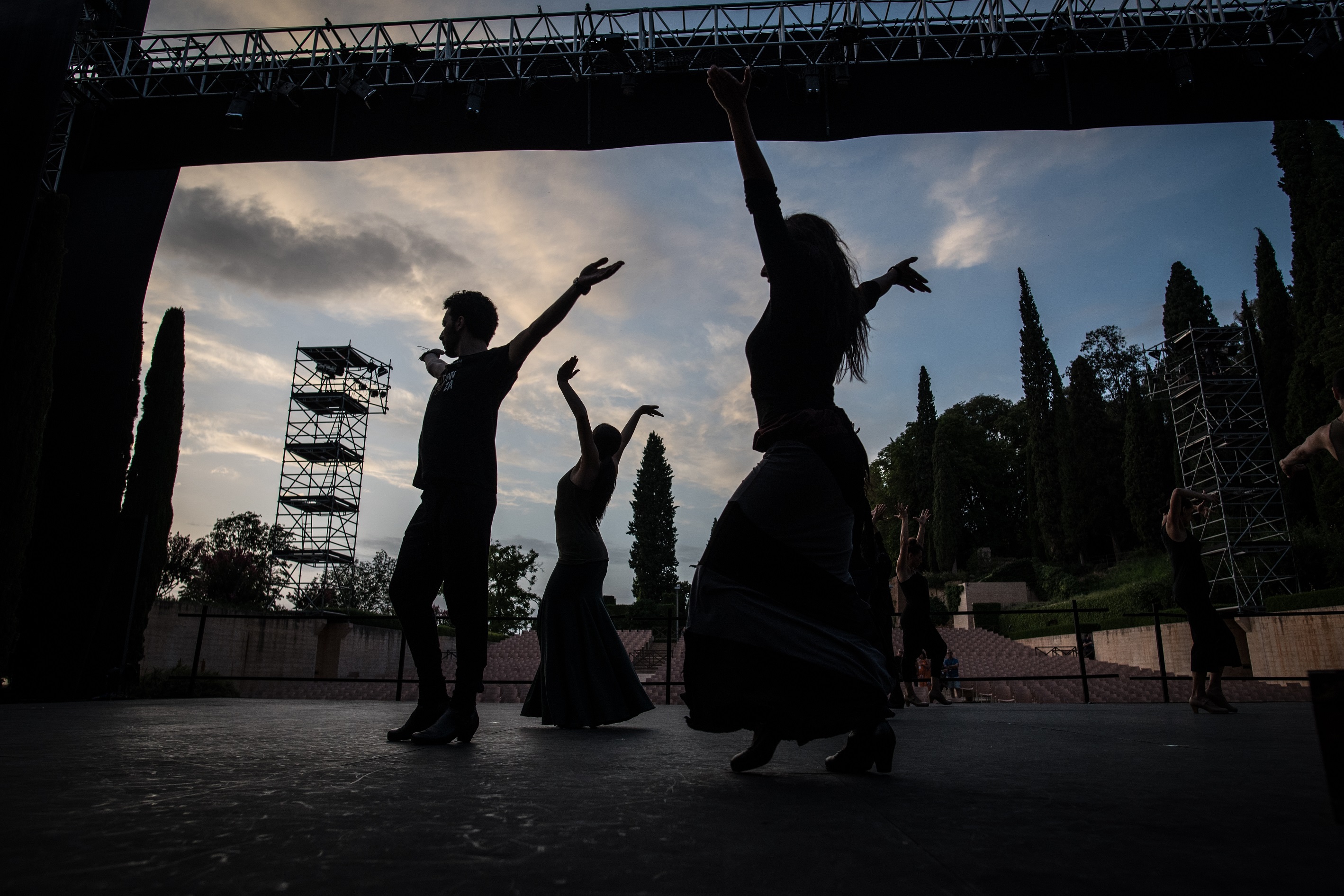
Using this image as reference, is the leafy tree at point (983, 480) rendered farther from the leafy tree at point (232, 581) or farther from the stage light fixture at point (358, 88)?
the stage light fixture at point (358, 88)

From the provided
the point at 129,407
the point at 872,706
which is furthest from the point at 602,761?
the point at 129,407

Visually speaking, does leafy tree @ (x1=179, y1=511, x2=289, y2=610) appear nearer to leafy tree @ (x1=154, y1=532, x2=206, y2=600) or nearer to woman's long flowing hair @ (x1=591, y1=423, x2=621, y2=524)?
leafy tree @ (x1=154, y1=532, x2=206, y2=600)

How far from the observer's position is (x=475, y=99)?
902 centimetres

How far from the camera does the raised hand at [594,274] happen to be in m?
3.13

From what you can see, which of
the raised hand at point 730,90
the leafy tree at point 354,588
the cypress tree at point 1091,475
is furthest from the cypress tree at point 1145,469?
the raised hand at point 730,90

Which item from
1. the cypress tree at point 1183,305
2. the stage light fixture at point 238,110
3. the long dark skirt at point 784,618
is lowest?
the long dark skirt at point 784,618

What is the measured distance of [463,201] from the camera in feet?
36.0

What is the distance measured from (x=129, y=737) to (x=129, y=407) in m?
7.49

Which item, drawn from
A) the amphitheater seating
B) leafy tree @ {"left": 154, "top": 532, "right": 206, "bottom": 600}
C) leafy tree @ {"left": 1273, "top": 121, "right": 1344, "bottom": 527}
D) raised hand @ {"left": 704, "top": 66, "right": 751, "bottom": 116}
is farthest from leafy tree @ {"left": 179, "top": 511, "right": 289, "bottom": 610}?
leafy tree @ {"left": 1273, "top": 121, "right": 1344, "bottom": 527}

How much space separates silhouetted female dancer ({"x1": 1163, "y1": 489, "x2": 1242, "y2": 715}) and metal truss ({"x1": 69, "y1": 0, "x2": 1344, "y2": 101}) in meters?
5.69

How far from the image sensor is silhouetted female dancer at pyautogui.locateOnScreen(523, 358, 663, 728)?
3904mm

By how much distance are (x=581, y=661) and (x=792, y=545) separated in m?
2.36

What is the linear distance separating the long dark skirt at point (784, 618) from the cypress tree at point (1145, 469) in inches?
1491

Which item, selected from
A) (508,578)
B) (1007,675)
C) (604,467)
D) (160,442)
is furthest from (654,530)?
(604,467)
